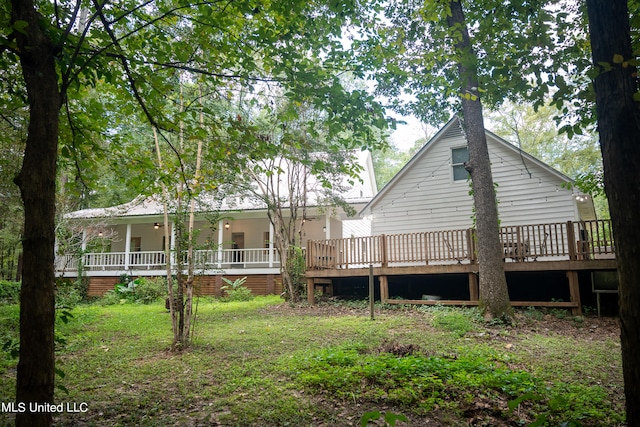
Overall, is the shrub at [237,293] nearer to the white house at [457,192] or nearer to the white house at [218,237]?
the white house at [218,237]

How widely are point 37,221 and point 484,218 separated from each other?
8.62 meters

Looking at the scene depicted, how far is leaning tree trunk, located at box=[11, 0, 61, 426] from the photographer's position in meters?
2.30

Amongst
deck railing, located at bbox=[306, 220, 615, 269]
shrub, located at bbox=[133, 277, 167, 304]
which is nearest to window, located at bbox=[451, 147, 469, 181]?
deck railing, located at bbox=[306, 220, 615, 269]

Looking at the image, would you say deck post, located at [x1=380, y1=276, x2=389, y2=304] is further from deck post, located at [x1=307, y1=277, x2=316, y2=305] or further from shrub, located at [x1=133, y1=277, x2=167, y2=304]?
shrub, located at [x1=133, y1=277, x2=167, y2=304]

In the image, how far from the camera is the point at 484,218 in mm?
9016

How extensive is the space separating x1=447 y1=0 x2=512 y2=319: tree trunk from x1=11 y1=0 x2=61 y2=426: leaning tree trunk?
26.3 ft

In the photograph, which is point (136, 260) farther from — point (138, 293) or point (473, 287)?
point (473, 287)

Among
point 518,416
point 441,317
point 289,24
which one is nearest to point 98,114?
point 289,24

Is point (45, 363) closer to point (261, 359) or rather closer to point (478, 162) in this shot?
point (261, 359)

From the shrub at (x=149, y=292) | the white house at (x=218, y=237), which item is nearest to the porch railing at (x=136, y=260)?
the white house at (x=218, y=237)

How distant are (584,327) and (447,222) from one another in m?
5.75

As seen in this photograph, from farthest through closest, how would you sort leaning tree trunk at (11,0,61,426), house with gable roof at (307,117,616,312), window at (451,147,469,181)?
window at (451,147,469,181) → house with gable roof at (307,117,616,312) → leaning tree trunk at (11,0,61,426)

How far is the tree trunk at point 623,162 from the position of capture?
2.18 m

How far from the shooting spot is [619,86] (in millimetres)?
2273
